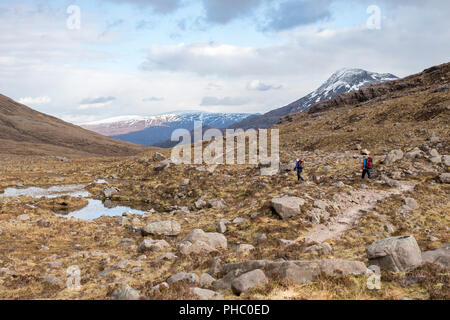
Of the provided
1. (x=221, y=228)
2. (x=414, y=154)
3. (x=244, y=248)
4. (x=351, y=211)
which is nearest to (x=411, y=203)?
(x=351, y=211)

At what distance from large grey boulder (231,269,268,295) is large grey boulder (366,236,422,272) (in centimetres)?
503

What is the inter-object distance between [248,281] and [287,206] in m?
12.2

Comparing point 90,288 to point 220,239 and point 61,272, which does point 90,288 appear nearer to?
point 61,272

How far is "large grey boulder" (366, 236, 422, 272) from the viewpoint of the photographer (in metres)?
11.1

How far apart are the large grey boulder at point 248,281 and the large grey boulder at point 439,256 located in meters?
6.91

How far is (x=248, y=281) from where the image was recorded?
1045 cm

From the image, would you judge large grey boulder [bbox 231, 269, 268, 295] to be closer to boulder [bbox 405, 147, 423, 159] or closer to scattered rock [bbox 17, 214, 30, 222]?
scattered rock [bbox 17, 214, 30, 222]

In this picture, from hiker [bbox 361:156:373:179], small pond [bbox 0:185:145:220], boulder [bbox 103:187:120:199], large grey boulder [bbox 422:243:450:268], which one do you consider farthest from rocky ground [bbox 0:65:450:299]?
small pond [bbox 0:185:145:220]

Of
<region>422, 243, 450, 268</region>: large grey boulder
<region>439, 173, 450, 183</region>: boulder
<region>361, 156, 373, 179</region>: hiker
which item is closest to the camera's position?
<region>422, 243, 450, 268</region>: large grey boulder

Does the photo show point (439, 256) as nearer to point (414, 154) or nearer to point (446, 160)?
point (446, 160)

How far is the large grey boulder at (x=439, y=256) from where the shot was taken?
36.0ft

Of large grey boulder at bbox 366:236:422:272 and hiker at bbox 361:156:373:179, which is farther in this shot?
hiker at bbox 361:156:373:179

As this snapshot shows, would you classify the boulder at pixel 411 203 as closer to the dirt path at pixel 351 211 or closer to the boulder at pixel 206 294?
the dirt path at pixel 351 211

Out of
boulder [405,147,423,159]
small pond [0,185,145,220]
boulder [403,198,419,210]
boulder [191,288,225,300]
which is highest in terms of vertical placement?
boulder [405,147,423,159]
